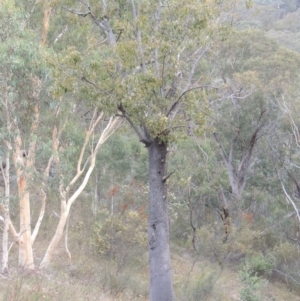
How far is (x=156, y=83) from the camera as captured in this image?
9.07m

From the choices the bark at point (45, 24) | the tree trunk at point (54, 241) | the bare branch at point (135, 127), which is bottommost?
the tree trunk at point (54, 241)

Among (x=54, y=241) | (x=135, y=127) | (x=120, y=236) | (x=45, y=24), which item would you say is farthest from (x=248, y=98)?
(x=135, y=127)

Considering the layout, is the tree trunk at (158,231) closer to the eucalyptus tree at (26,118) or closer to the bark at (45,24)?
the eucalyptus tree at (26,118)

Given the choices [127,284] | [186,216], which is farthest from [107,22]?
[186,216]

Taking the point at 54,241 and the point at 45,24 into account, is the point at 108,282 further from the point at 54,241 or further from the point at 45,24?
the point at 45,24

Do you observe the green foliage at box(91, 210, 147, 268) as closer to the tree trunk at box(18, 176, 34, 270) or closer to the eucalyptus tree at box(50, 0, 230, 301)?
the tree trunk at box(18, 176, 34, 270)

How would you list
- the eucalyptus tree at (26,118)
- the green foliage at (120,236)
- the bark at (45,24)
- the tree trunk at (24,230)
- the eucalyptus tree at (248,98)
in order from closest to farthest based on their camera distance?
the eucalyptus tree at (26,118), the tree trunk at (24,230), the bark at (45,24), the green foliage at (120,236), the eucalyptus tree at (248,98)

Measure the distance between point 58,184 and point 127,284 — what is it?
120 inches

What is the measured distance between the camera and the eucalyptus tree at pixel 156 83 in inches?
356

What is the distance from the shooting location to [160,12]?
9.93 m

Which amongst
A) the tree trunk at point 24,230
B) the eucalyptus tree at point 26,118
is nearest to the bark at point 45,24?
the eucalyptus tree at point 26,118

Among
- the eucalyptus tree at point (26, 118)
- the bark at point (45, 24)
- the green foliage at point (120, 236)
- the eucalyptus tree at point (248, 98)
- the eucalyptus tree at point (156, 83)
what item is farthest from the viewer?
the eucalyptus tree at point (248, 98)

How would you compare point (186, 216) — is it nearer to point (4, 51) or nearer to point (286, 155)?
point (286, 155)

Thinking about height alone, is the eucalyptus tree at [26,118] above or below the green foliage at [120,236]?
above
